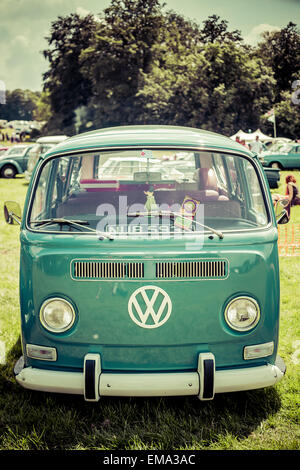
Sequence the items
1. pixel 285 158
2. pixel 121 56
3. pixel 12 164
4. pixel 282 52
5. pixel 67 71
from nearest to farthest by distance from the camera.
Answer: pixel 12 164
pixel 285 158
pixel 121 56
pixel 67 71
pixel 282 52

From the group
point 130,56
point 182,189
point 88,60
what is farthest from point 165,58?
point 182,189

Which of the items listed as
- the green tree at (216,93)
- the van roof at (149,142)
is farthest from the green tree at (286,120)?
the van roof at (149,142)

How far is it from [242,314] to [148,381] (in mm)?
737

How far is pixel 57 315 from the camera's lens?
3082 millimetres

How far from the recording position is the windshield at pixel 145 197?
10.8 feet

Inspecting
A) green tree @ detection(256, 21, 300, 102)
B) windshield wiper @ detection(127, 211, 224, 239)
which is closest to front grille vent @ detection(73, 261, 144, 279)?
windshield wiper @ detection(127, 211, 224, 239)

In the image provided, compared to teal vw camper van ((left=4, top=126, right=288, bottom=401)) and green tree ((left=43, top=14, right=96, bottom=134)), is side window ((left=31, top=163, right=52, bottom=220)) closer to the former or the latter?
teal vw camper van ((left=4, top=126, right=288, bottom=401))

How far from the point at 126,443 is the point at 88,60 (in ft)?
180

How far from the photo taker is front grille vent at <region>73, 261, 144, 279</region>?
2.98 meters

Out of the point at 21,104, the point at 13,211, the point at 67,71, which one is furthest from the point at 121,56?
the point at 21,104

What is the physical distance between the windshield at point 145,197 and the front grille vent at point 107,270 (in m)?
0.26
